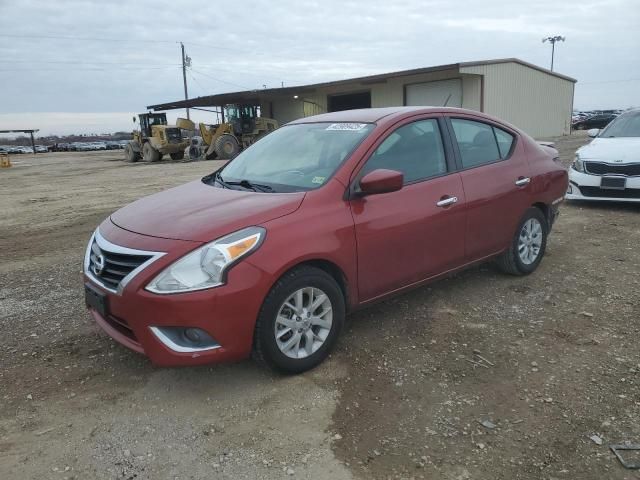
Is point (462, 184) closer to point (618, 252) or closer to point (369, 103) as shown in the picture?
point (618, 252)

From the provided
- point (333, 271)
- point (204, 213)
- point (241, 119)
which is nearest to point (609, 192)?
point (333, 271)

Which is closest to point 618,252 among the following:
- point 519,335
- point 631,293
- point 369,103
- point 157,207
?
point 631,293

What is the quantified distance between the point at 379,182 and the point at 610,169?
19.4 ft

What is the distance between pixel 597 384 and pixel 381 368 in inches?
50.8

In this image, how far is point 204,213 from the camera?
3.28 m

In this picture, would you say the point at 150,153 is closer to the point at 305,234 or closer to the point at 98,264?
the point at 98,264

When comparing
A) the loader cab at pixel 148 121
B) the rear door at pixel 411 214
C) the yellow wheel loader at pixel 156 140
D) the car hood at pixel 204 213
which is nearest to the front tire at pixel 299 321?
the rear door at pixel 411 214

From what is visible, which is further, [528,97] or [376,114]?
[528,97]

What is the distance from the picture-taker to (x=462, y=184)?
163 inches

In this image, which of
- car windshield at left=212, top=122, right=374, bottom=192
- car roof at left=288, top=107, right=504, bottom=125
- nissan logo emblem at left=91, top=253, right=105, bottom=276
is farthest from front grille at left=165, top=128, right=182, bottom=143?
nissan logo emblem at left=91, top=253, right=105, bottom=276

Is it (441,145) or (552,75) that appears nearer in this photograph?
(441,145)

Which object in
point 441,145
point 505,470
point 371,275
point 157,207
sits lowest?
point 505,470

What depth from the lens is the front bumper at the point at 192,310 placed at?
2855 millimetres

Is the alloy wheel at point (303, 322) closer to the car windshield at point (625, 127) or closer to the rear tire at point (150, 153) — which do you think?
the car windshield at point (625, 127)
